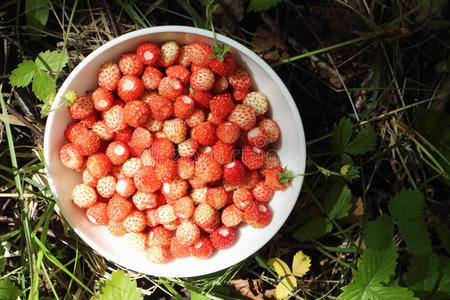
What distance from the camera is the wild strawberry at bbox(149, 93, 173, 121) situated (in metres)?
1.35

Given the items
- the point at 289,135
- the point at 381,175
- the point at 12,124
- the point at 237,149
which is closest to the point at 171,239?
the point at 237,149

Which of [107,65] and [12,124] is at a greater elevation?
[107,65]

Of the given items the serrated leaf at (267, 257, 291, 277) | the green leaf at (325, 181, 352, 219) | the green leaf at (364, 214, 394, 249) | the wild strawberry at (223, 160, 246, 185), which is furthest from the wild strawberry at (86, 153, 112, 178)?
the green leaf at (364, 214, 394, 249)

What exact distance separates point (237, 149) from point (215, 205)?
0.23 meters

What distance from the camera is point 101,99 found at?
1336 millimetres

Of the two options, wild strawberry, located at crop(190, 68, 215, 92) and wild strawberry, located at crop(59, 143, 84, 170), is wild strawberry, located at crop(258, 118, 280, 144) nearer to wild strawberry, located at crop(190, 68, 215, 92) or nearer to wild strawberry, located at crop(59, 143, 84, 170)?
wild strawberry, located at crop(190, 68, 215, 92)

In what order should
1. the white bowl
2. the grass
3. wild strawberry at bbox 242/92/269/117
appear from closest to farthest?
the white bowl → wild strawberry at bbox 242/92/269/117 → the grass

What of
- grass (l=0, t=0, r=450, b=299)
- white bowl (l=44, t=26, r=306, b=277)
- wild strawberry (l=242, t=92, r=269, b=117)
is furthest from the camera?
grass (l=0, t=0, r=450, b=299)

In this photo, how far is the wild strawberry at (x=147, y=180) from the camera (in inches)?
53.0

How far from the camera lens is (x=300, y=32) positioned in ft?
5.30

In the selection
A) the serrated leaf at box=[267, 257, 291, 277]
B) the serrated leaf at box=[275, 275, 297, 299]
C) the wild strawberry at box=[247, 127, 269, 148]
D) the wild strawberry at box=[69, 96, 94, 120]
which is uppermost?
the wild strawberry at box=[69, 96, 94, 120]

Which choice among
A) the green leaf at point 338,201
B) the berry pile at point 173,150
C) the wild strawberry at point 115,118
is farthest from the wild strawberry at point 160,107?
the green leaf at point 338,201

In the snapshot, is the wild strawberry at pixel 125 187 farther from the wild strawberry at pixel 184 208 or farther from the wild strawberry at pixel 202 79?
the wild strawberry at pixel 202 79

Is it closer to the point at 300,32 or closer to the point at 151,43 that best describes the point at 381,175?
the point at 300,32
